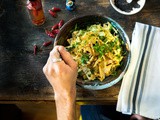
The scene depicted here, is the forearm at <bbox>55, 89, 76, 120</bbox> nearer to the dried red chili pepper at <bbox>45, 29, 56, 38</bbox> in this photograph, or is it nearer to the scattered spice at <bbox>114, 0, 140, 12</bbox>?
the dried red chili pepper at <bbox>45, 29, 56, 38</bbox>

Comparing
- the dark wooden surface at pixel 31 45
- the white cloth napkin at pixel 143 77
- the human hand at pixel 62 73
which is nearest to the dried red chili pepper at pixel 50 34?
the dark wooden surface at pixel 31 45

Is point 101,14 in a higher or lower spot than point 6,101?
higher

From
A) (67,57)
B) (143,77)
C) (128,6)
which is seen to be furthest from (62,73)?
(128,6)

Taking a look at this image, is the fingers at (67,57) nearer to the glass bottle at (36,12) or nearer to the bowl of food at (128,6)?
the glass bottle at (36,12)

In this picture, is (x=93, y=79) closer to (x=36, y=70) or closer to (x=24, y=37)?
(x=36, y=70)

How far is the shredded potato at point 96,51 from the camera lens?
122cm

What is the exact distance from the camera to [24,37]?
1356mm

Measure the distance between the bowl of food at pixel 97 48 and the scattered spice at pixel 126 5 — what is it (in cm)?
15

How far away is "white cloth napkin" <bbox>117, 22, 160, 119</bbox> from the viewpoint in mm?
1191

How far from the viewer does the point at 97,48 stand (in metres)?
1.24

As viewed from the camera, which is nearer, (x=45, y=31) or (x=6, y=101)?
(x=6, y=101)

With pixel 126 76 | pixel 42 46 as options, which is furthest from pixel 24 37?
pixel 126 76

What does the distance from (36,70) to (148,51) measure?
516 millimetres

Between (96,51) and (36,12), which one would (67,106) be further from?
(36,12)
